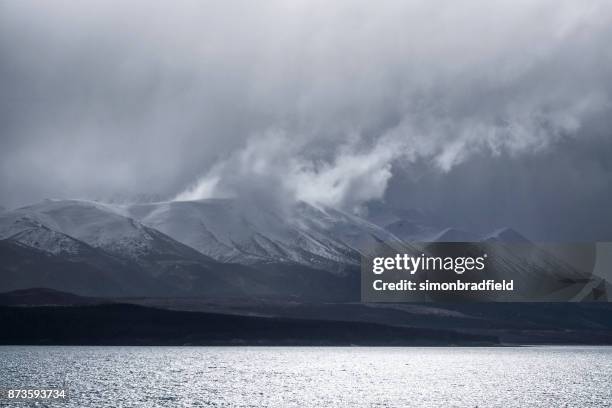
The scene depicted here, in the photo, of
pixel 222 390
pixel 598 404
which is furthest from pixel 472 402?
pixel 222 390

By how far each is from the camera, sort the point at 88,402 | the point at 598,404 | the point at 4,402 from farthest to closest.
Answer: the point at 598,404 < the point at 88,402 < the point at 4,402

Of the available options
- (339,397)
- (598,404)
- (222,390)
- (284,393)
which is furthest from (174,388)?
(598,404)

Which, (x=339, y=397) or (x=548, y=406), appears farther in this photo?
(x=339, y=397)

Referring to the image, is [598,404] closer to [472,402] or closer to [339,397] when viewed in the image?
[472,402]

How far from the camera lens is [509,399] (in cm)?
18000

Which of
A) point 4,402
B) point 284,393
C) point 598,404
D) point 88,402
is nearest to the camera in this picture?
point 4,402

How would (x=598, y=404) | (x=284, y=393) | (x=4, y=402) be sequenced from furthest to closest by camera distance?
(x=284, y=393) < (x=598, y=404) < (x=4, y=402)

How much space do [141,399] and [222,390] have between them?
99.4 ft

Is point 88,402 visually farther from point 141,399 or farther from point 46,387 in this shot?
point 46,387

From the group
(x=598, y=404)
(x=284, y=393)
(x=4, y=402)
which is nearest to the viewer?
(x=4, y=402)

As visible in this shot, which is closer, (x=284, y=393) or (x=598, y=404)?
(x=598, y=404)

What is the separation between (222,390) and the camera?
192 meters

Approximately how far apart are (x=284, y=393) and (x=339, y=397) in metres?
13.3

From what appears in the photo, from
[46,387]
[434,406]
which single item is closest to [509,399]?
[434,406]
